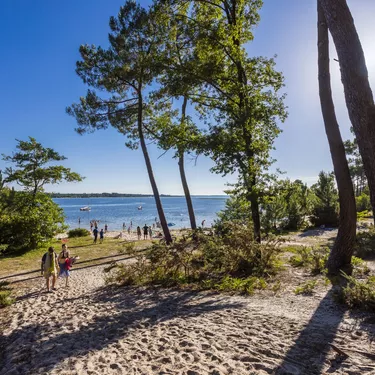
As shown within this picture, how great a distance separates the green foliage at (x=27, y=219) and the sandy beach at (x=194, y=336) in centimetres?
1437

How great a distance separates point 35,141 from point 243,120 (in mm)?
19955

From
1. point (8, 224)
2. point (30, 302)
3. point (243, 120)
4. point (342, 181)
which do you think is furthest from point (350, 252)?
point (8, 224)

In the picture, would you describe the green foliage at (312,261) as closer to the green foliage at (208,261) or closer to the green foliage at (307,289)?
the green foliage at (208,261)

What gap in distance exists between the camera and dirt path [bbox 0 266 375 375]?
376 cm

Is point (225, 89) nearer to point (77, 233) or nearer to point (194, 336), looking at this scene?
point (194, 336)

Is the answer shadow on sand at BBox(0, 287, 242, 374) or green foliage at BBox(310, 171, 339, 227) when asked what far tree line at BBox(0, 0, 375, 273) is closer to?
shadow on sand at BBox(0, 287, 242, 374)

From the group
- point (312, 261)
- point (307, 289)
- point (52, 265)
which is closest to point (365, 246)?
point (312, 261)

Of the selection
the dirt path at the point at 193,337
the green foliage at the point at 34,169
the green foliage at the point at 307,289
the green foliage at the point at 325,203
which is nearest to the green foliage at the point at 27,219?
the green foliage at the point at 34,169

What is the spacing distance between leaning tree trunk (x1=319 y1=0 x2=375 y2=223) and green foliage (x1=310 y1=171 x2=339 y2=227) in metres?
25.3

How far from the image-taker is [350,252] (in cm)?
799

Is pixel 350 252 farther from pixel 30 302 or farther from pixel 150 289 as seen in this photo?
pixel 30 302

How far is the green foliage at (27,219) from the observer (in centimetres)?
1978

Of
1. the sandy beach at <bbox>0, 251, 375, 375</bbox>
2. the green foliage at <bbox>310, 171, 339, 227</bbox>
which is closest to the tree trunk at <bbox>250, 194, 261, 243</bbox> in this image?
the sandy beach at <bbox>0, 251, 375, 375</bbox>

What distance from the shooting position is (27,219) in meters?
20.2
